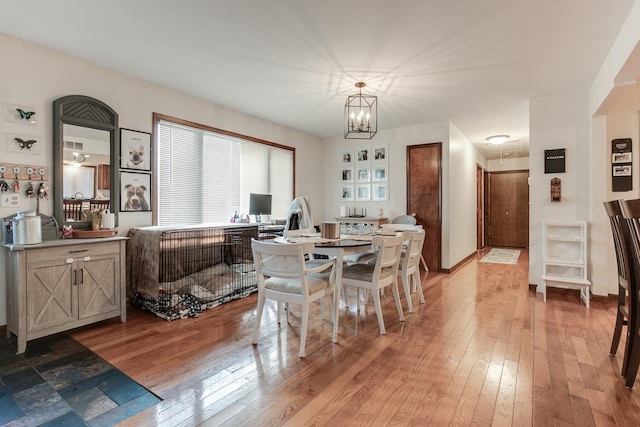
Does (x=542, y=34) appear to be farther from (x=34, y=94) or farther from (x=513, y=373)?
(x=34, y=94)

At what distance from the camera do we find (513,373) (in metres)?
2.11

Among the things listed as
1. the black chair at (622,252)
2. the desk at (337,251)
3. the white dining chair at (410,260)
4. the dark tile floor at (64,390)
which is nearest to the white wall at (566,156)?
the white dining chair at (410,260)

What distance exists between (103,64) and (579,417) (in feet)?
15.3

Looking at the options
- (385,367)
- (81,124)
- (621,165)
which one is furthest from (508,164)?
(81,124)

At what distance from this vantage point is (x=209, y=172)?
14.6ft

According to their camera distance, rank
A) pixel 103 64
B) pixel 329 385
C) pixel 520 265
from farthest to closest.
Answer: pixel 520 265
pixel 103 64
pixel 329 385

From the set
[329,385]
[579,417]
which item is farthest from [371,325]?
[579,417]

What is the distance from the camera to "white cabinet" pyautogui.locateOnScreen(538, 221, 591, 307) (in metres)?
3.75

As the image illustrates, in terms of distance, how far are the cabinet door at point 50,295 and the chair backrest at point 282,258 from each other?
1616 millimetres

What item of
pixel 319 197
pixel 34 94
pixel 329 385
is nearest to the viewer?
pixel 329 385

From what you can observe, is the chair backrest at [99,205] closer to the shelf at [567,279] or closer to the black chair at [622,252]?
the black chair at [622,252]

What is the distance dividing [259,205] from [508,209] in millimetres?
7114

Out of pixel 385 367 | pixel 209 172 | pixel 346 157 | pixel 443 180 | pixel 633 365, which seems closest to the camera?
pixel 633 365

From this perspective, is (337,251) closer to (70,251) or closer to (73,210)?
(70,251)
